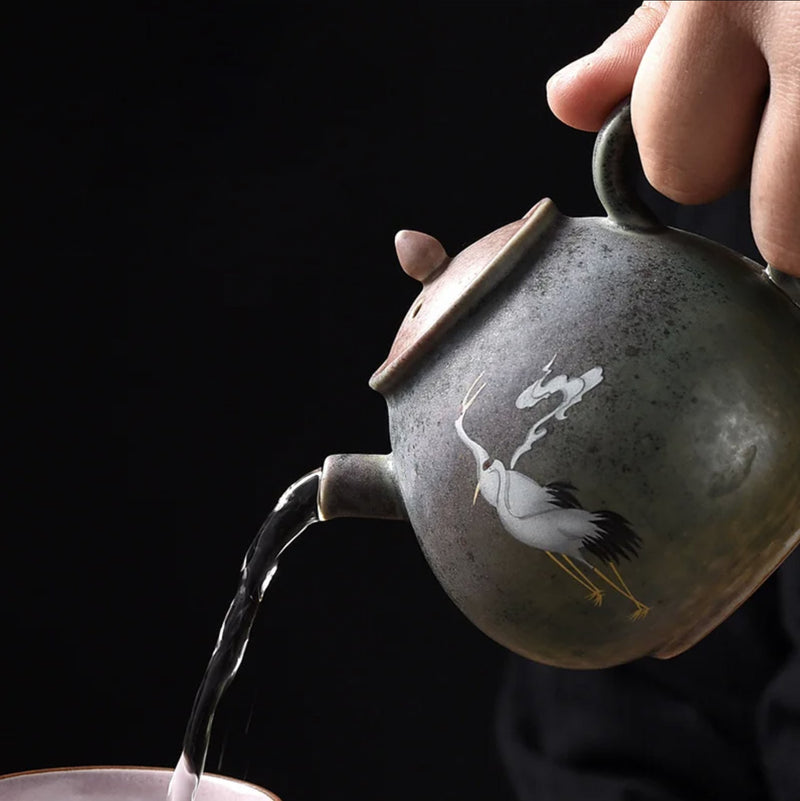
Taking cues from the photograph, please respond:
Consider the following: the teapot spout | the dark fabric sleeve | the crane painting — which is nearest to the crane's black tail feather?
A: the crane painting

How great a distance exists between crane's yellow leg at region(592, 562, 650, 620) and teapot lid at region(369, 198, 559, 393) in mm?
130

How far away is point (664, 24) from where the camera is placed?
54cm

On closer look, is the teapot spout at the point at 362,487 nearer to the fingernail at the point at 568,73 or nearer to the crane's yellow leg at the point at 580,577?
the crane's yellow leg at the point at 580,577

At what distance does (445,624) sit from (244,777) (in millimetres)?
286

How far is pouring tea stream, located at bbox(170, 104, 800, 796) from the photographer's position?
1.80ft

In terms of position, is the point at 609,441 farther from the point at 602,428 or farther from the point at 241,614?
the point at 241,614

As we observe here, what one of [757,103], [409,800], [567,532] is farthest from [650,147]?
[409,800]

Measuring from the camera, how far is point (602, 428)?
1.79ft

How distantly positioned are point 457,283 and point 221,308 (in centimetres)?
75

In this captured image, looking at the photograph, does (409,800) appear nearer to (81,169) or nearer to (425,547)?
(81,169)

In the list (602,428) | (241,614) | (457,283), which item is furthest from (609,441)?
(241,614)

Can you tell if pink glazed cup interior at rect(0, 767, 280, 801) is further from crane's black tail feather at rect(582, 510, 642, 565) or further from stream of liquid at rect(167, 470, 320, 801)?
crane's black tail feather at rect(582, 510, 642, 565)

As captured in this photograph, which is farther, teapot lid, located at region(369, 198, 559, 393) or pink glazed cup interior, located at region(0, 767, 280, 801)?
pink glazed cup interior, located at region(0, 767, 280, 801)

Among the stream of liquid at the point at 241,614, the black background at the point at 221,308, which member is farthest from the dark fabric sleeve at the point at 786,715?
the stream of liquid at the point at 241,614
